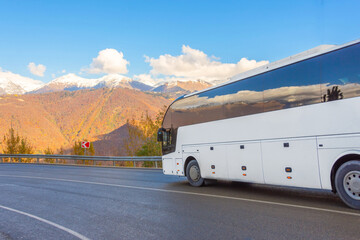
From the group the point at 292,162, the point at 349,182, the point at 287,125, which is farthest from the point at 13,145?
the point at 349,182

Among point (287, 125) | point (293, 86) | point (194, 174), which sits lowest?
point (194, 174)

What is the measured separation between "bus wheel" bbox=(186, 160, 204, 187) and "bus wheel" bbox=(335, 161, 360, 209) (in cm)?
524

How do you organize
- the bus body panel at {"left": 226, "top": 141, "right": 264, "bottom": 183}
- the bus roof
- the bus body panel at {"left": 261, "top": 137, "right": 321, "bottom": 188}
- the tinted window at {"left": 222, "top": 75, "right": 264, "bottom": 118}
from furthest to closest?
the tinted window at {"left": 222, "top": 75, "right": 264, "bottom": 118} → the bus body panel at {"left": 226, "top": 141, "right": 264, "bottom": 183} → the bus body panel at {"left": 261, "top": 137, "right": 321, "bottom": 188} → the bus roof

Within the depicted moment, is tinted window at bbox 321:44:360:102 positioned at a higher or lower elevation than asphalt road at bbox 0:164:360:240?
higher

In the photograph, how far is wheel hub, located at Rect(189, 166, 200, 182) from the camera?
11.0m

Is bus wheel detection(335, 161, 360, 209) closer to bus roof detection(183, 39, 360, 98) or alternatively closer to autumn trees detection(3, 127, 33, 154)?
bus roof detection(183, 39, 360, 98)

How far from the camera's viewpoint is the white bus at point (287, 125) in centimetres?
632

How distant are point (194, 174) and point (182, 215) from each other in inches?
181

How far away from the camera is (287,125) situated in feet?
25.0

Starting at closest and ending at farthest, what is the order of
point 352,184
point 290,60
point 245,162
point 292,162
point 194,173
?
point 352,184 < point 292,162 < point 290,60 < point 245,162 < point 194,173

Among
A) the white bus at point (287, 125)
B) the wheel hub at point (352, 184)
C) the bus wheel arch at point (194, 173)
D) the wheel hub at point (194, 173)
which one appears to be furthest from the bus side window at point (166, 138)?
the wheel hub at point (352, 184)

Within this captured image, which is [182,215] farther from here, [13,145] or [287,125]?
[13,145]

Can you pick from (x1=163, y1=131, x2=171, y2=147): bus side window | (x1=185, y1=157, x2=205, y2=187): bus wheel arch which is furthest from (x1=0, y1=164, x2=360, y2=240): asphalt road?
(x1=163, y1=131, x2=171, y2=147): bus side window

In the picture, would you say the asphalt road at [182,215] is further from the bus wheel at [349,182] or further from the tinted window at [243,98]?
the tinted window at [243,98]
